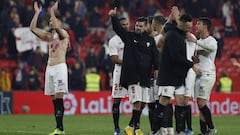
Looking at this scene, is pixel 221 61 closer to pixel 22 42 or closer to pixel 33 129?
pixel 22 42

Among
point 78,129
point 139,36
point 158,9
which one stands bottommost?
point 78,129

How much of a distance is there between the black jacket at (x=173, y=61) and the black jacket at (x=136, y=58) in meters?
2.13

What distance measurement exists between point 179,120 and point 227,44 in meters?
21.5

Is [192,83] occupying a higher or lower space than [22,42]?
lower

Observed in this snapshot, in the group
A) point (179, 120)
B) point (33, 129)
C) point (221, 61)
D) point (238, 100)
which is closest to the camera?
point (179, 120)

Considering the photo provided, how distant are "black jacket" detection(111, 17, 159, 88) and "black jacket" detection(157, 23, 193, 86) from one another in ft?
6.98

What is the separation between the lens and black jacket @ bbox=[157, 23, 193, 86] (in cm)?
1639

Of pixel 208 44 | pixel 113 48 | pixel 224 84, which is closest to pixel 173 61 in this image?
pixel 208 44

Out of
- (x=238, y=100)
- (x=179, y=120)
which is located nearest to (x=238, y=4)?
(x=238, y=100)

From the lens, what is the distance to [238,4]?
40875mm

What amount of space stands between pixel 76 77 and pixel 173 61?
58.9 feet

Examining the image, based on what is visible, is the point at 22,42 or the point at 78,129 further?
the point at 22,42

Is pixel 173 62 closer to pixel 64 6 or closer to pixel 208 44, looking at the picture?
pixel 208 44

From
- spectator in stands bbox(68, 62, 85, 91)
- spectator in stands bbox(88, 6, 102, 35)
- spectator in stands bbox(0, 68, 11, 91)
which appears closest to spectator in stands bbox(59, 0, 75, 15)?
spectator in stands bbox(88, 6, 102, 35)
